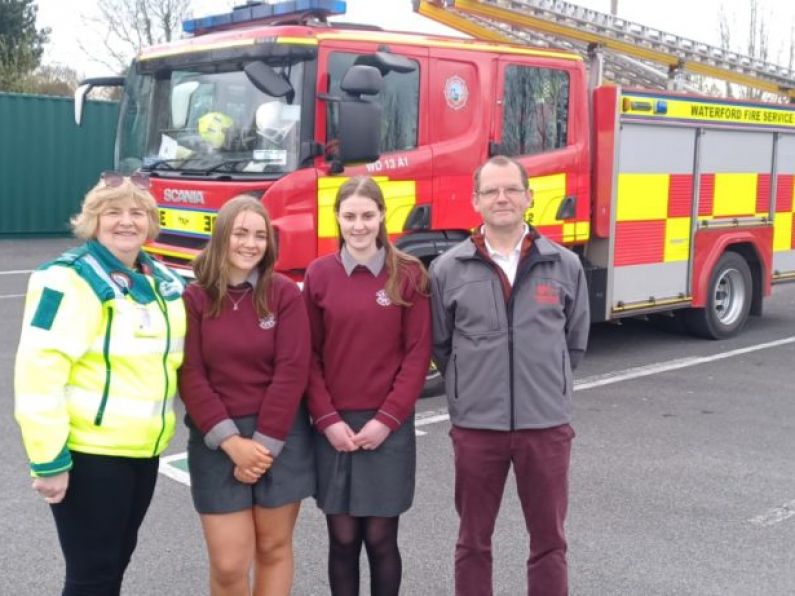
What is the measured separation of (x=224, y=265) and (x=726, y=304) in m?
7.62

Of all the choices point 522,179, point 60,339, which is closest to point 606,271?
point 522,179

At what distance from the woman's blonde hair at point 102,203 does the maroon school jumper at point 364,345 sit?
1.94 ft

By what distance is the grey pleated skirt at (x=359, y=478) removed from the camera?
3154 mm

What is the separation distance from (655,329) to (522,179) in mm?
7274

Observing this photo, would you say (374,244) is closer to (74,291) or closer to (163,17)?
(74,291)

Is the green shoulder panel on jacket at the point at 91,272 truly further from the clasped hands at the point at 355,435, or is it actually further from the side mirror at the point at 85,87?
the side mirror at the point at 85,87

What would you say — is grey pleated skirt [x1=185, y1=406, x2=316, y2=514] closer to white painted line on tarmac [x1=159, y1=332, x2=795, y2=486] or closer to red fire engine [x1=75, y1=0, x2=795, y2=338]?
white painted line on tarmac [x1=159, y1=332, x2=795, y2=486]

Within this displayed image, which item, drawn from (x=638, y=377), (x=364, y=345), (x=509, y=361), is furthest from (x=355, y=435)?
(x=638, y=377)

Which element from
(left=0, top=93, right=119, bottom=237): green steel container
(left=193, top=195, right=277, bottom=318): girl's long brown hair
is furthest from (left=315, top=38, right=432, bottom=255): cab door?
(left=0, top=93, right=119, bottom=237): green steel container

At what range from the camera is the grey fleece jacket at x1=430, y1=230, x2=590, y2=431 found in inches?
124

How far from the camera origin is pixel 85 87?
7898 millimetres

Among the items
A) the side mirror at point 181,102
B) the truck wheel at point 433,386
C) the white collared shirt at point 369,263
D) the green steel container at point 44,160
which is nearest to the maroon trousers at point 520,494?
the white collared shirt at point 369,263

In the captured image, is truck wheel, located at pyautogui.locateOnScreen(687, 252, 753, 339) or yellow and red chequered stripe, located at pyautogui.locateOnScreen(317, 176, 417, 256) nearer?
yellow and red chequered stripe, located at pyautogui.locateOnScreen(317, 176, 417, 256)

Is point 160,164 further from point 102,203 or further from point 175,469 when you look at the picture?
point 102,203
